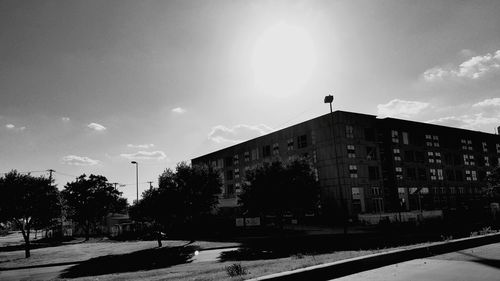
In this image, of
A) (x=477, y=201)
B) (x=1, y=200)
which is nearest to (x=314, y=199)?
(x=1, y=200)

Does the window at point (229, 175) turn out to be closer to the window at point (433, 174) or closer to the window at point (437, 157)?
the window at point (433, 174)

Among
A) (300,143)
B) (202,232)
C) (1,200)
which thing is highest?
(300,143)

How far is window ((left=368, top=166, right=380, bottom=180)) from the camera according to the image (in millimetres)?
58156

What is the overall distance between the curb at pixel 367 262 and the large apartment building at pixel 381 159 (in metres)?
32.8

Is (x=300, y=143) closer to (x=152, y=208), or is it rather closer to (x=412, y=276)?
(x=152, y=208)

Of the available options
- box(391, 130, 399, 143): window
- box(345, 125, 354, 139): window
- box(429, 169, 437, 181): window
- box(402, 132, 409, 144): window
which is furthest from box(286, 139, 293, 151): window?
box(429, 169, 437, 181): window

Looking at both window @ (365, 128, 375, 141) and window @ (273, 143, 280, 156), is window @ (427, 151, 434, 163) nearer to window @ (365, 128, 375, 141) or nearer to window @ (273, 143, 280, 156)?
window @ (365, 128, 375, 141)

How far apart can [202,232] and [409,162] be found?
4015cm

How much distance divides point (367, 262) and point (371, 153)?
5190cm

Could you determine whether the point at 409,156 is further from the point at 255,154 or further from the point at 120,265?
the point at 120,265

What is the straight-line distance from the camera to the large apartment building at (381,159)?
2205 inches

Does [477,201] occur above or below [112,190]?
below

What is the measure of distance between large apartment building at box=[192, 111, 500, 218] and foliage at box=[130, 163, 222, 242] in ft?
21.4

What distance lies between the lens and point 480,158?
7925 centimetres
